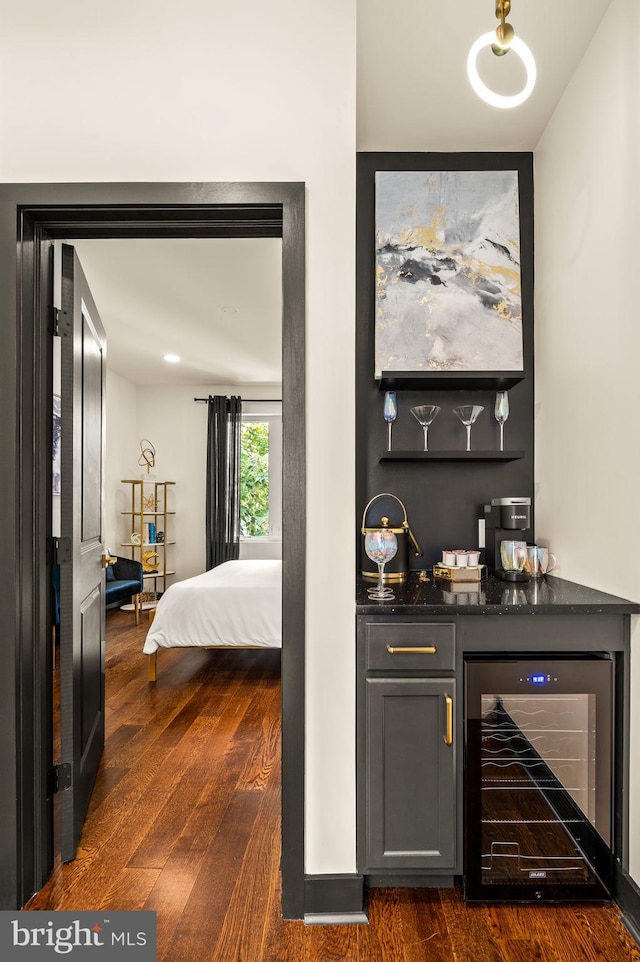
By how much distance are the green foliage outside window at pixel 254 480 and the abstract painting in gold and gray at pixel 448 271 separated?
17.0 ft

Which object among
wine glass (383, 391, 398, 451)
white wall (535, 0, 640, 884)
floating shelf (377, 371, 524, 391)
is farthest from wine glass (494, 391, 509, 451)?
wine glass (383, 391, 398, 451)

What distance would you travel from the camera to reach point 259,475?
7.71m

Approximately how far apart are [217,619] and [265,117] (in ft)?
10.1

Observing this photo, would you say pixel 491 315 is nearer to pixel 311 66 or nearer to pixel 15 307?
pixel 311 66

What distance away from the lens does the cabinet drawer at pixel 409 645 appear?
185 cm

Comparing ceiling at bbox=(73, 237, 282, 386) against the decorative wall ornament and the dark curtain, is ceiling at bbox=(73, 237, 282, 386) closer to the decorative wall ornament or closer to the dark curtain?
the dark curtain

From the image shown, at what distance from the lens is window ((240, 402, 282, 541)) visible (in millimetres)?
7691

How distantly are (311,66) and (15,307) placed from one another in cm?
117

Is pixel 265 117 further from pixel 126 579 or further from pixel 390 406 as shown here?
pixel 126 579

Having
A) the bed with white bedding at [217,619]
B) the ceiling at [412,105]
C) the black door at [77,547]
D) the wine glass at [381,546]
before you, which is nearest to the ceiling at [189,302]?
the ceiling at [412,105]

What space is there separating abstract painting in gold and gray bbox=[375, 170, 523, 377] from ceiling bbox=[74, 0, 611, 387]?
7.0 inches

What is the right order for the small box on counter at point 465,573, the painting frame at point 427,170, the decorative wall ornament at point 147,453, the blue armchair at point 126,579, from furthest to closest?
the decorative wall ornament at point 147,453
the blue armchair at point 126,579
the painting frame at point 427,170
the small box on counter at point 465,573

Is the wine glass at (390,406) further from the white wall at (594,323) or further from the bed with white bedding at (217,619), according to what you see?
the bed with white bedding at (217,619)

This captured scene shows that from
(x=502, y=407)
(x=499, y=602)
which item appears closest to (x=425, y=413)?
(x=502, y=407)
